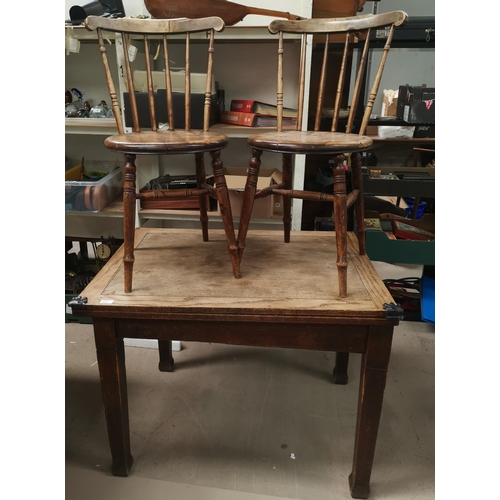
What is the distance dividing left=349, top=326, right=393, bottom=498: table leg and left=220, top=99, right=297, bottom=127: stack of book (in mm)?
1226

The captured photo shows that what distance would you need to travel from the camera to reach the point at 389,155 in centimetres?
247

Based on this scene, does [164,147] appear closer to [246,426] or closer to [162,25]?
[162,25]

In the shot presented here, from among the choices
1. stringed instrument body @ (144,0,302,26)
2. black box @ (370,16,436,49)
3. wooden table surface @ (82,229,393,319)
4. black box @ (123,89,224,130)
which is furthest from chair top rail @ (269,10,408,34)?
wooden table surface @ (82,229,393,319)

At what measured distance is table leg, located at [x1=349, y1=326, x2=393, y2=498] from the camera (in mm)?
1144

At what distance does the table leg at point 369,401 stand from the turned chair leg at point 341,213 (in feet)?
0.52

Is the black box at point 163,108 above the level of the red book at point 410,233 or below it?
above

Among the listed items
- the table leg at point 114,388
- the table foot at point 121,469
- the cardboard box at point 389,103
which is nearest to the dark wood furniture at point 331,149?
the table leg at point 114,388

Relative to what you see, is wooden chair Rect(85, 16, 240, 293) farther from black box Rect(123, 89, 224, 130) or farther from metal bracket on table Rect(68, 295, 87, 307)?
black box Rect(123, 89, 224, 130)

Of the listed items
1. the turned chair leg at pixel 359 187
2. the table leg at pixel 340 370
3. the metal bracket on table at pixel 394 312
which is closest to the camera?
the metal bracket on table at pixel 394 312

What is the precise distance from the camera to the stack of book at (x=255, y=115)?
2053mm

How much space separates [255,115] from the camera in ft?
6.75

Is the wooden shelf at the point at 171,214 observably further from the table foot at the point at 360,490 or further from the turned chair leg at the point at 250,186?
the table foot at the point at 360,490

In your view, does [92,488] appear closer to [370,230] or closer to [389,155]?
[370,230]

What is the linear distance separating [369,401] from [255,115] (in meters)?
1.41
